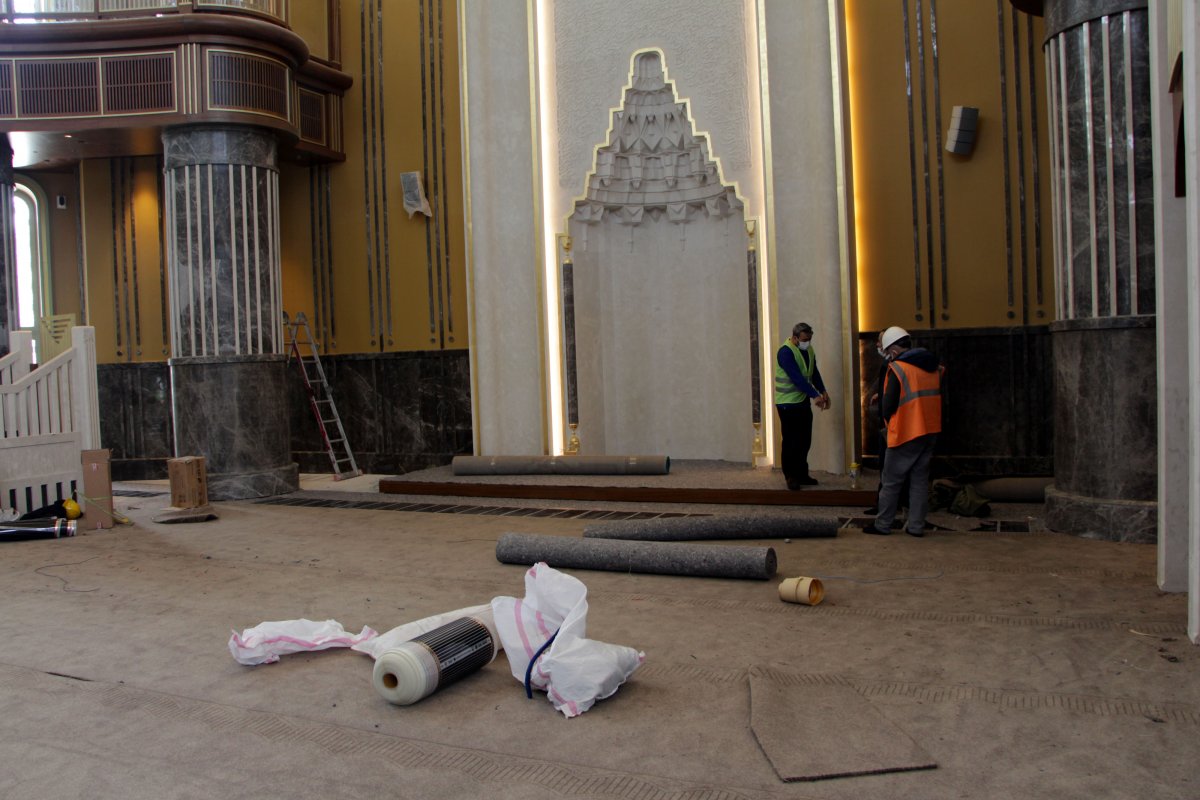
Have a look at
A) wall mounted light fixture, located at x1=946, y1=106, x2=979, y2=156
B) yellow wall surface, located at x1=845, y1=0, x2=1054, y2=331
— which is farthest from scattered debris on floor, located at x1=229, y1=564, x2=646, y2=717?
wall mounted light fixture, located at x1=946, y1=106, x2=979, y2=156

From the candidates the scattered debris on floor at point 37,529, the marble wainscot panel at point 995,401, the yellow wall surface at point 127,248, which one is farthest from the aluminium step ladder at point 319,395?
the marble wainscot panel at point 995,401

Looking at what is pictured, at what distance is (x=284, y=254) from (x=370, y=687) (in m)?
9.02

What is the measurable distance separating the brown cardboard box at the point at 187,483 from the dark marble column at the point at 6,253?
2.86 m

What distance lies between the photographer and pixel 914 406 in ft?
21.1

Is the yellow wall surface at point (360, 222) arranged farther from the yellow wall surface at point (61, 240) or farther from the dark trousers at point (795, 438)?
the dark trousers at point (795, 438)

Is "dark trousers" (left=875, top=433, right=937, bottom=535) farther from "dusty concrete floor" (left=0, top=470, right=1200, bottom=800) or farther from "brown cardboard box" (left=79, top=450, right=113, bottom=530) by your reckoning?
"brown cardboard box" (left=79, top=450, right=113, bottom=530)

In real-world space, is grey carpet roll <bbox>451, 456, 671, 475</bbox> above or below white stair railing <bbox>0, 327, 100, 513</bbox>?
below

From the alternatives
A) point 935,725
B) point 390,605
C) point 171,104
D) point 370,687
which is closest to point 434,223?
point 171,104

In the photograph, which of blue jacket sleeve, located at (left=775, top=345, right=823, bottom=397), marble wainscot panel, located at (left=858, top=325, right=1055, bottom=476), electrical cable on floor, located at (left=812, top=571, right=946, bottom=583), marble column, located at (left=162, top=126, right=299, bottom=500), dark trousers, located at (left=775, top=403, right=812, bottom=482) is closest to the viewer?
electrical cable on floor, located at (left=812, top=571, right=946, bottom=583)

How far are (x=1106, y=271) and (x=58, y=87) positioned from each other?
9.74m

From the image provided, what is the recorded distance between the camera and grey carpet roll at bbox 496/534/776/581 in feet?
18.2

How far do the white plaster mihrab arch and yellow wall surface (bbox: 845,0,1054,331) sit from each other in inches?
58.2

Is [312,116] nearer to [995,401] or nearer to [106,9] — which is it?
[106,9]

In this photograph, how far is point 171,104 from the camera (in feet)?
32.1
